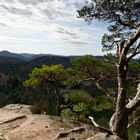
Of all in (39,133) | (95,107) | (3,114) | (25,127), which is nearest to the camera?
(39,133)

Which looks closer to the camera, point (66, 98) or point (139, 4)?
point (139, 4)

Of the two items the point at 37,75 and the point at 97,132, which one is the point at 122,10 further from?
the point at 37,75

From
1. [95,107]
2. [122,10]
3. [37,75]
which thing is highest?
[122,10]

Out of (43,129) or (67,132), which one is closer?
(67,132)

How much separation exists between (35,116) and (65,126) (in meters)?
2.32

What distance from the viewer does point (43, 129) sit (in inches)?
608

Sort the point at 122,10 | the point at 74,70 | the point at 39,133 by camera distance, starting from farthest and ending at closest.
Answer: the point at 74,70
the point at 122,10
the point at 39,133

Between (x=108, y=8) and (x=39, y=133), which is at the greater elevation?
(x=108, y=8)

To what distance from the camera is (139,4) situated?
20.9 m

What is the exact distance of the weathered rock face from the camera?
14.6 m

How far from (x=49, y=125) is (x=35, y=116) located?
1.81 metres

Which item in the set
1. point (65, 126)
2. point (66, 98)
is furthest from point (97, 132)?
point (66, 98)

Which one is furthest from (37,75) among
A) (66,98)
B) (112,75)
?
(112,75)

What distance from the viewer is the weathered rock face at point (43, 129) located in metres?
14.6
